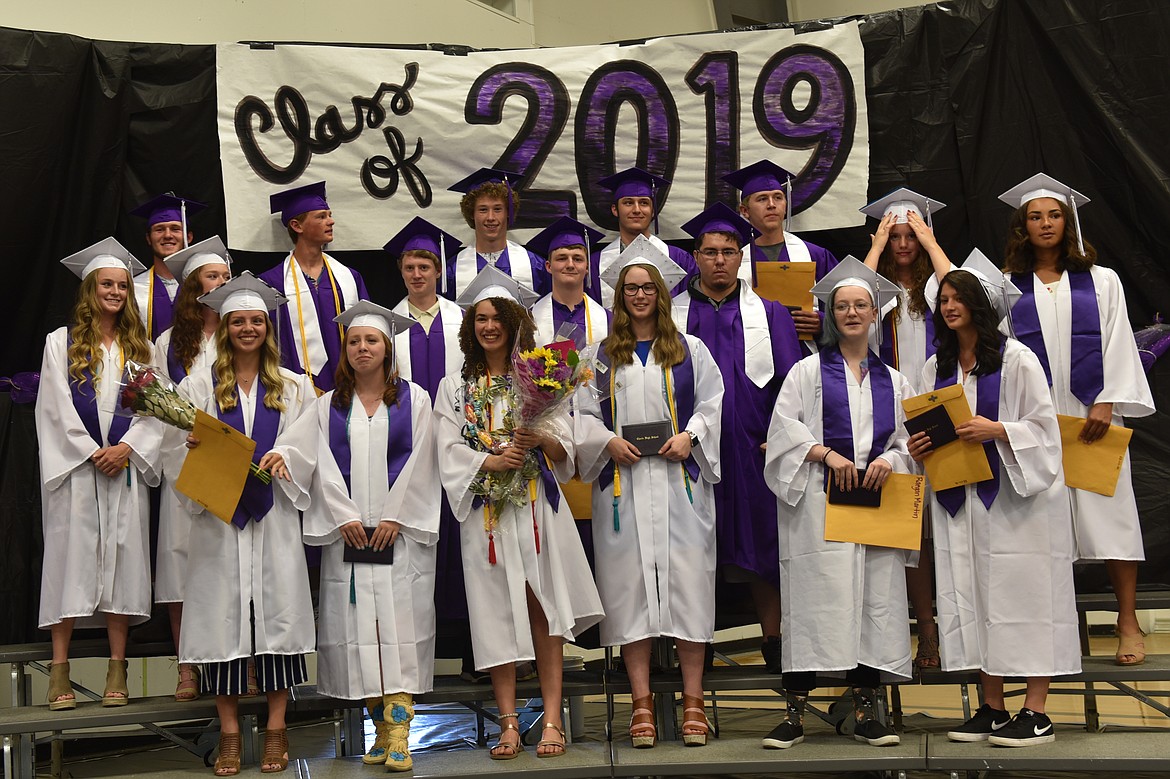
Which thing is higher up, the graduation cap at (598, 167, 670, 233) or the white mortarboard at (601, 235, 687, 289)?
the graduation cap at (598, 167, 670, 233)

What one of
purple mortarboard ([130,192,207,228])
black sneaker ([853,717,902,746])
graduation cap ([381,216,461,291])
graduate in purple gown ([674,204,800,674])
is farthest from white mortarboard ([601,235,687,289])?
purple mortarboard ([130,192,207,228])

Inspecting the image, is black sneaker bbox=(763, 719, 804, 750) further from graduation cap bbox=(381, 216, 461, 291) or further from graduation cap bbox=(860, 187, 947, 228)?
graduation cap bbox=(381, 216, 461, 291)

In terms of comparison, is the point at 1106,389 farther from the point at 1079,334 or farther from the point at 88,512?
the point at 88,512

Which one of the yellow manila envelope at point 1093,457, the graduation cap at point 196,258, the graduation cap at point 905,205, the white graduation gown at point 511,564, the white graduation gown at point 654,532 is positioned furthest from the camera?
the graduation cap at point 905,205

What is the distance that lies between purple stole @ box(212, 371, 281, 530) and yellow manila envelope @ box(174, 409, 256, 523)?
0.17 feet

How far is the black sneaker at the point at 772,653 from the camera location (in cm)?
500

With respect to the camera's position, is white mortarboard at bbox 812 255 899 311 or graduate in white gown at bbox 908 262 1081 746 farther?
white mortarboard at bbox 812 255 899 311

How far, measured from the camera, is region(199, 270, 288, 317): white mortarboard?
15.8 ft

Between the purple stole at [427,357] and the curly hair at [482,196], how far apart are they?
2.82 feet

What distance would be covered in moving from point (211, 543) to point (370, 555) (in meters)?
0.62

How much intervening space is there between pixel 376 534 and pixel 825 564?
1762 mm

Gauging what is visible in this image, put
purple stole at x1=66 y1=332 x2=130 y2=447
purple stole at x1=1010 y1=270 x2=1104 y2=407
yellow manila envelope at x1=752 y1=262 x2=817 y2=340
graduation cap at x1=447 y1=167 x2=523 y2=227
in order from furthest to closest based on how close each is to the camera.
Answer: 1. graduation cap at x1=447 y1=167 x2=523 y2=227
2. yellow manila envelope at x1=752 y1=262 x2=817 y2=340
3. purple stole at x1=66 y1=332 x2=130 y2=447
4. purple stole at x1=1010 y1=270 x2=1104 y2=407

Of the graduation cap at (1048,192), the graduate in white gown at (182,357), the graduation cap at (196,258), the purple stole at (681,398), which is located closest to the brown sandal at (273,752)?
the graduate in white gown at (182,357)

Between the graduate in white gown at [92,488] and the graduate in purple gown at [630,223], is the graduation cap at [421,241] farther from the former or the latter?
the graduate in white gown at [92,488]
